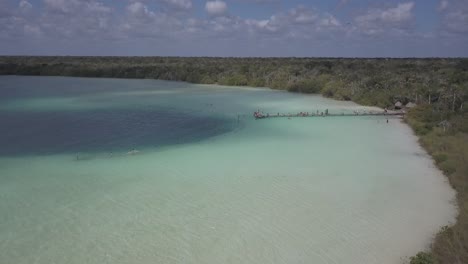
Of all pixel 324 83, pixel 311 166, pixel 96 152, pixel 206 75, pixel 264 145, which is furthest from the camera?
pixel 206 75

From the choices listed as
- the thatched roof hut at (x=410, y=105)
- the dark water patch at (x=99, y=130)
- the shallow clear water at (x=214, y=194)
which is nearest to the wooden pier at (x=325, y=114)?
the thatched roof hut at (x=410, y=105)

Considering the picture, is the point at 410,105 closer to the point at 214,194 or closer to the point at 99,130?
the point at 99,130

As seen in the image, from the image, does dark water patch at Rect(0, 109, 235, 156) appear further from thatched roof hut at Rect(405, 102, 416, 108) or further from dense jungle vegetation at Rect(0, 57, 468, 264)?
thatched roof hut at Rect(405, 102, 416, 108)

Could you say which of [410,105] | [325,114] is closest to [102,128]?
[325,114]

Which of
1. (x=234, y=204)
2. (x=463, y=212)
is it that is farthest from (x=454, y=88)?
(x=234, y=204)

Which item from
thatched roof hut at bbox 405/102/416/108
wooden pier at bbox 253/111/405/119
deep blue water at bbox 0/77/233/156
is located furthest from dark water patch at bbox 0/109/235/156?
thatched roof hut at bbox 405/102/416/108

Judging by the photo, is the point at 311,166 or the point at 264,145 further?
the point at 264,145

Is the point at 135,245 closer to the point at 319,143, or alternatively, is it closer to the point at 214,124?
the point at 319,143
